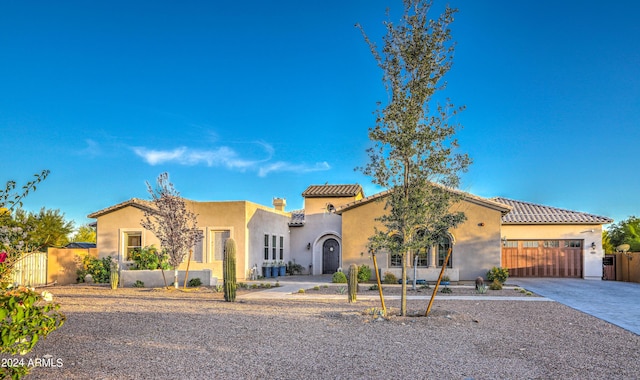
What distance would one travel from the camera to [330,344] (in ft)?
29.9

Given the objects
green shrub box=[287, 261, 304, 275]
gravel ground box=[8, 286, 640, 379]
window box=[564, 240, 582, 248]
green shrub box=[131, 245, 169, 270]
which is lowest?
green shrub box=[287, 261, 304, 275]

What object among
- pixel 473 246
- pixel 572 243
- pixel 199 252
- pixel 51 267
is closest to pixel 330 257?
pixel 199 252

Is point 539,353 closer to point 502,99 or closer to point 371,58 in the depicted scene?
point 371,58

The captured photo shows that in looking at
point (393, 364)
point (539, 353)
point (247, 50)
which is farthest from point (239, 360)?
point (247, 50)

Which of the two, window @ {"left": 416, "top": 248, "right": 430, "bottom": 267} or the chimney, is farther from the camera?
the chimney

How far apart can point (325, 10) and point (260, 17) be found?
238 cm

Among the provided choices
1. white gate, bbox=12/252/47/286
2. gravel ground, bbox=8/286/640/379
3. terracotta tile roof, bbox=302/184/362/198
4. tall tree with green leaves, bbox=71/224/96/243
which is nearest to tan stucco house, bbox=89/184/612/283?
terracotta tile roof, bbox=302/184/362/198

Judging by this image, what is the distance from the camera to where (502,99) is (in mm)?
20562

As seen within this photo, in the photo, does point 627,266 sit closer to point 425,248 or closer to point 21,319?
point 425,248

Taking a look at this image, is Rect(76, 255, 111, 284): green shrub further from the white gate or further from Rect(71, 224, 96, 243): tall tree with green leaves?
Rect(71, 224, 96, 243): tall tree with green leaves

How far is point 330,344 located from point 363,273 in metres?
15.0

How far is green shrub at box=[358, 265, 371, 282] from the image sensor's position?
78.2 ft

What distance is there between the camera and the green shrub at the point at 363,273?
78.2ft

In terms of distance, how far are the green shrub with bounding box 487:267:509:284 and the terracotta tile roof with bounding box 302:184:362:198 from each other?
11.6 metres
